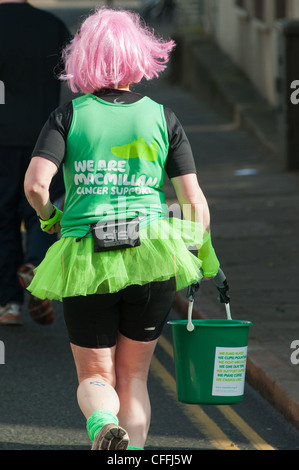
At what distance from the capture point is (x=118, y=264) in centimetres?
445

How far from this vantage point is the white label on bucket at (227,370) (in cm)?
479

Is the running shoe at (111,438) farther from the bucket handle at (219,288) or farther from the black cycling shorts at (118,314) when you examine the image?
the bucket handle at (219,288)

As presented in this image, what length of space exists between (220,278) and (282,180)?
9595 millimetres

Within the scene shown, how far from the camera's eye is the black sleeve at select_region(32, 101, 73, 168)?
439 centimetres

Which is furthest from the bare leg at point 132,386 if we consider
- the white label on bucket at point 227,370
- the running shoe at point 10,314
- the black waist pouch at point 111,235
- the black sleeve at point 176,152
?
the running shoe at point 10,314

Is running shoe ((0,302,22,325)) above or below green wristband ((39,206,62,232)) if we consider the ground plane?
below

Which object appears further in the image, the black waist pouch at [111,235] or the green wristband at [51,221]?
the green wristband at [51,221]

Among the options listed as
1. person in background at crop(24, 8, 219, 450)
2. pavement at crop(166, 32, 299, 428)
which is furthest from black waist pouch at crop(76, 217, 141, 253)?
pavement at crop(166, 32, 299, 428)

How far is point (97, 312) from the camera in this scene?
453 cm

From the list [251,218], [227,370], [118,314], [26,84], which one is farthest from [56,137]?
[251,218]

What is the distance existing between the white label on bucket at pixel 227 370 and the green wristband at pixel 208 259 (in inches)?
13.1

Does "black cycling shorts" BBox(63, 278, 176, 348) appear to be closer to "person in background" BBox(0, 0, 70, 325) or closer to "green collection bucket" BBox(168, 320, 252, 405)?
"green collection bucket" BBox(168, 320, 252, 405)

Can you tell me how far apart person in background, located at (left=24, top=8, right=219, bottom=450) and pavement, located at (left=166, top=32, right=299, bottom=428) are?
6.01ft

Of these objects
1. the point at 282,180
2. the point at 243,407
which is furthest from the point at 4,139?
the point at 282,180
